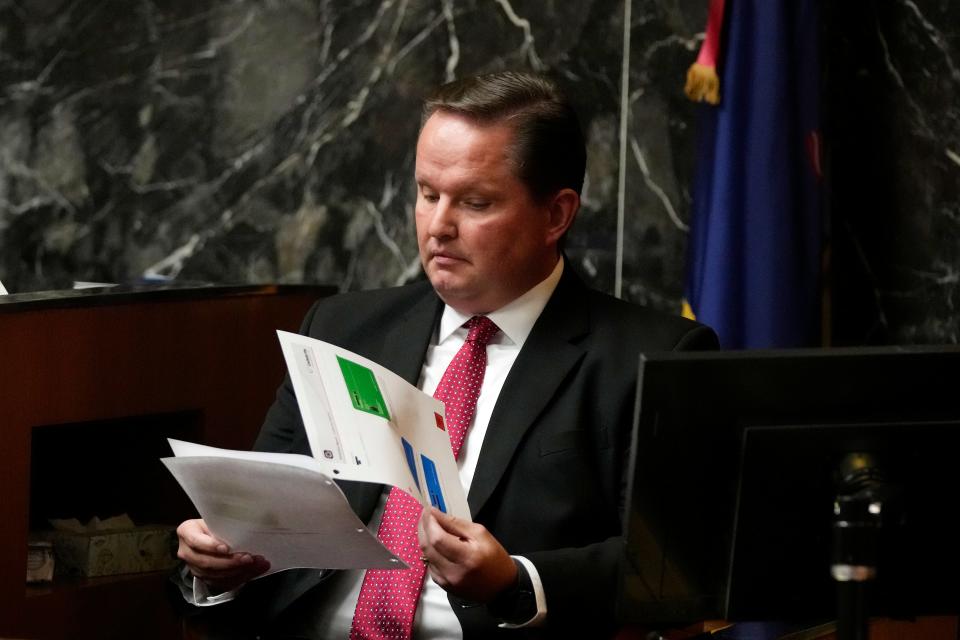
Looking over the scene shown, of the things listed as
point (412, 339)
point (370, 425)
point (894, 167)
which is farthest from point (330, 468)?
point (894, 167)

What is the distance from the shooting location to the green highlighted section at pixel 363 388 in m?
1.90

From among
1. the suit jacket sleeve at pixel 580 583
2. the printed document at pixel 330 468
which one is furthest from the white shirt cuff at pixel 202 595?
the suit jacket sleeve at pixel 580 583

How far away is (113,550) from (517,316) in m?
1.02

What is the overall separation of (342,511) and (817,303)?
2.00 meters

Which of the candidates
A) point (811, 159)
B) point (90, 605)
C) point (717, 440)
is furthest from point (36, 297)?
point (811, 159)

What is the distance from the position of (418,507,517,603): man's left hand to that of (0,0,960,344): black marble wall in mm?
1996

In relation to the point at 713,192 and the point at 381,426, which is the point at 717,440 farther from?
the point at 713,192

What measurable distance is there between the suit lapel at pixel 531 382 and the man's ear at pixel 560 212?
0.31 ft

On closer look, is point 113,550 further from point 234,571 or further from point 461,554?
point 461,554

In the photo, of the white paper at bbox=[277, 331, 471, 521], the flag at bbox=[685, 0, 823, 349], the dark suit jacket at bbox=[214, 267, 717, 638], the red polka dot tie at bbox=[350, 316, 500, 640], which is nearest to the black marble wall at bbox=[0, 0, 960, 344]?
the flag at bbox=[685, 0, 823, 349]

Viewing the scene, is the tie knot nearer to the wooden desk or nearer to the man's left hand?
the man's left hand

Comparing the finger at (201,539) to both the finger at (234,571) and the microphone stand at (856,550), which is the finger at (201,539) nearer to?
the finger at (234,571)

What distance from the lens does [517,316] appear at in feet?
7.91

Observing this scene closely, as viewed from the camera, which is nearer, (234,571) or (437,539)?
(437,539)
